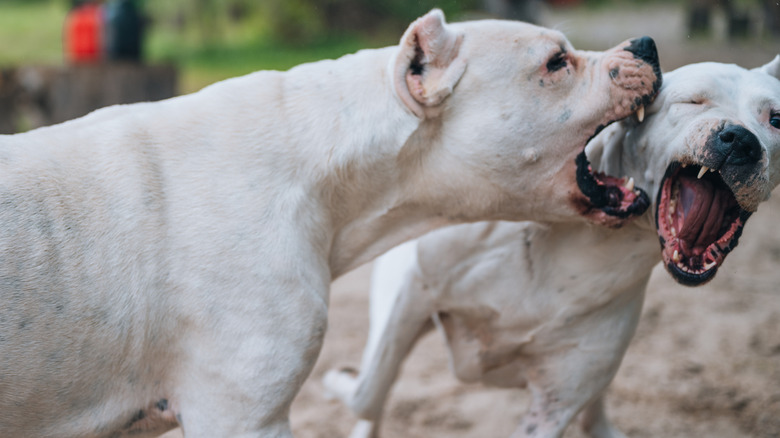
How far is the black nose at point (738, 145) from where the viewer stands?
2.61m

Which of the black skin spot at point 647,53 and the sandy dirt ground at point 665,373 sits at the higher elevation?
the black skin spot at point 647,53

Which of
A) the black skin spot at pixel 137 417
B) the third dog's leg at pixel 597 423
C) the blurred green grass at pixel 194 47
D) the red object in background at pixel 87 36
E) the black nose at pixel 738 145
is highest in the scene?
the black nose at pixel 738 145

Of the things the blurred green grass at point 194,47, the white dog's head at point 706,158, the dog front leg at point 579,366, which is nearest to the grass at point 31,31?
the blurred green grass at point 194,47

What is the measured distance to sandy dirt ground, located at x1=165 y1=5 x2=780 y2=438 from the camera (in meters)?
4.57

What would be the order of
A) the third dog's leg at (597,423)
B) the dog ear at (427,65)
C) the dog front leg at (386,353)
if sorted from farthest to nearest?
the third dog's leg at (597,423)
the dog front leg at (386,353)
the dog ear at (427,65)

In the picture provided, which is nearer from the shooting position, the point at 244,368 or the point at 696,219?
the point at 244,368

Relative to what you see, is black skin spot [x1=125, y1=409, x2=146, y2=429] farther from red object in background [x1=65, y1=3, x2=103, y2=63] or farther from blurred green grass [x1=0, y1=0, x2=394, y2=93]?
blurred green grass [x1=0, y1=0, x2=394, y2=93]

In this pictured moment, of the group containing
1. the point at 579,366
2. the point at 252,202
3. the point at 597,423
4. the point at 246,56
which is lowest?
the point at 246,56

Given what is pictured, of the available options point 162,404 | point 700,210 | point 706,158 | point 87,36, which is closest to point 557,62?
point 706,158

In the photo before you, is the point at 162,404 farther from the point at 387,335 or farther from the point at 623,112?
the point at 623,112

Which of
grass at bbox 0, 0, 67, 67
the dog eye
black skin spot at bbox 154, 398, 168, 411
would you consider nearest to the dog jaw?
the dog eye

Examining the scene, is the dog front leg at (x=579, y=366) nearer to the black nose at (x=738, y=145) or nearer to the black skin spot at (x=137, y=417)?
the black nose at (x=738, y=145)

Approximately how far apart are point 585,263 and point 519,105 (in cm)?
74

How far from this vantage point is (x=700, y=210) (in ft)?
9.38
